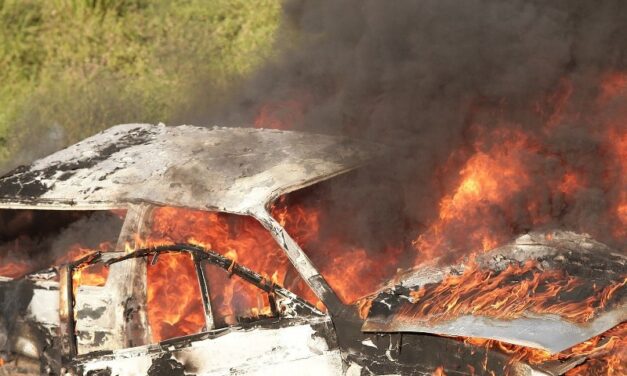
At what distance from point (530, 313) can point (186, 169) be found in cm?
280

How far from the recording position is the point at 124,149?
6840 millimetres

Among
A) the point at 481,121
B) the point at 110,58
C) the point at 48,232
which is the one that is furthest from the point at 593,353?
the point at 110,58

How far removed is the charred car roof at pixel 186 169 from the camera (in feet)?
18.7

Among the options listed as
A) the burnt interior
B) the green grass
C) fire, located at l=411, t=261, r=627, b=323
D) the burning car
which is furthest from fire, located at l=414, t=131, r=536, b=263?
the green grass

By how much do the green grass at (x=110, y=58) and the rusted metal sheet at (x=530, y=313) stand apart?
696 centimetres

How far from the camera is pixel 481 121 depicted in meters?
6.86

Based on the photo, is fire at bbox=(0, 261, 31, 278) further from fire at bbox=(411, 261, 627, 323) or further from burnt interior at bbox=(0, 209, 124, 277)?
fire at bbox=(411, 261, 627, 323)

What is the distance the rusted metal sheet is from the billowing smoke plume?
42 centimetres

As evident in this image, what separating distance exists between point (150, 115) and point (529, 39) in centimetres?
612

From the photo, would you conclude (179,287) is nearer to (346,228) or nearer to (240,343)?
(240,343)

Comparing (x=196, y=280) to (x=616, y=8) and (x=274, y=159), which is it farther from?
(x=616, y=8)

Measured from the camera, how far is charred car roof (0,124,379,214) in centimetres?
570

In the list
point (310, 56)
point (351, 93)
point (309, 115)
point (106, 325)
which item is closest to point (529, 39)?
point (351, 93)

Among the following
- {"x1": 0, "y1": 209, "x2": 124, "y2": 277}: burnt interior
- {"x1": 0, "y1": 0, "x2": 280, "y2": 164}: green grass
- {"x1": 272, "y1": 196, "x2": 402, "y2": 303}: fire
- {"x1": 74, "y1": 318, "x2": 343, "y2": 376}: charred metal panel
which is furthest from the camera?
{"x1": 0, "y1": 0, "x2": 280, "y2": 164}: green grass
